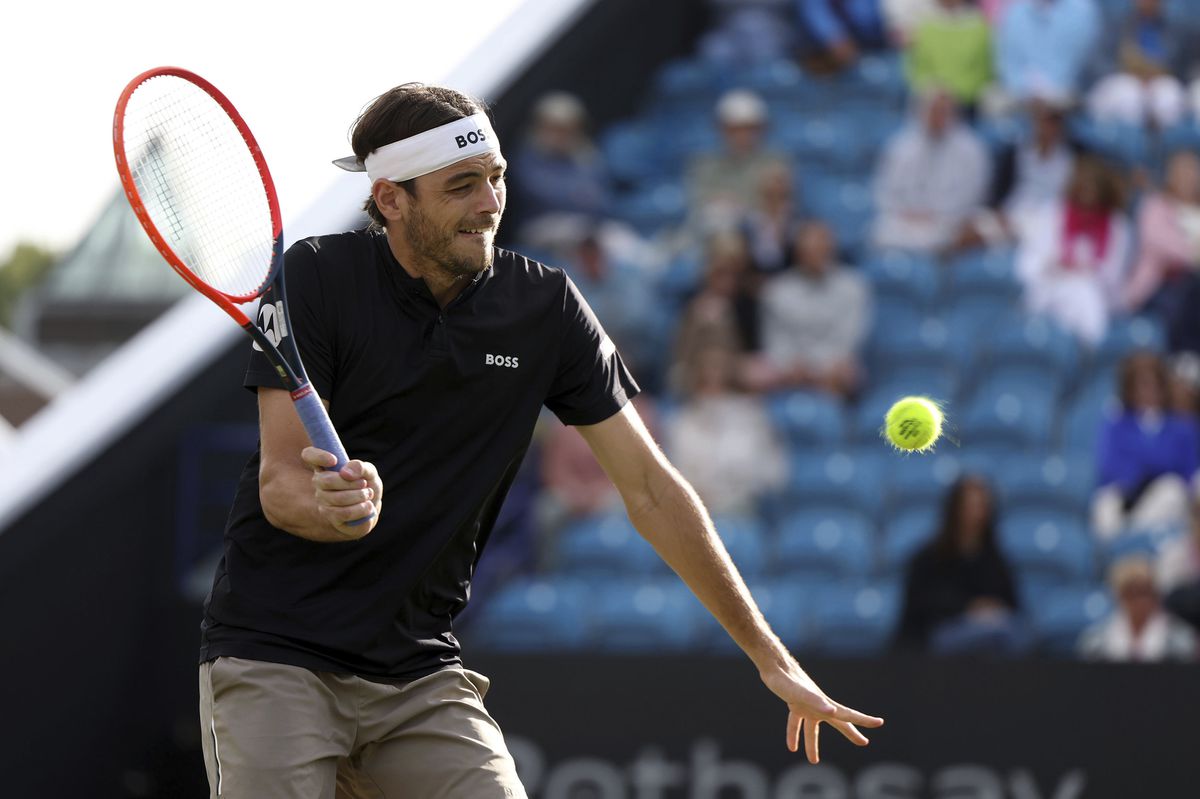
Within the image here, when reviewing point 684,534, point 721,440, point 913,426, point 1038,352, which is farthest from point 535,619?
point 684,534

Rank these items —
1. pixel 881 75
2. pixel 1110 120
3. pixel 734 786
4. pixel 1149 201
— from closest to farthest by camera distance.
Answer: pixel 734 786, pixel 1149 201, pixel 1110 120, pixel 881 75

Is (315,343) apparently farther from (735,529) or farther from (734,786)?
(735,529)

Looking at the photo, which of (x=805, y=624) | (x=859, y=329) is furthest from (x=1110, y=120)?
(x=805, y=624)

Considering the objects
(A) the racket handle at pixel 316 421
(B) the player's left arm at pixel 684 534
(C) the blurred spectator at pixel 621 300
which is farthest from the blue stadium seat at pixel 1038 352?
(A) the racket handle at pixel 316 421

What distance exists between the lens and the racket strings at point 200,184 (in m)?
3.94

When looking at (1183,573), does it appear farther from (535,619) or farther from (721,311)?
(535,619)

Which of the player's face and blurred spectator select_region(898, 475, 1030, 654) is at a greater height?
the player's face

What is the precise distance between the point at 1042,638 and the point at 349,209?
12.6 ft

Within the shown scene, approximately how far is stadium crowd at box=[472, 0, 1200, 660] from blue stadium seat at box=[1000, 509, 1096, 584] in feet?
0.05

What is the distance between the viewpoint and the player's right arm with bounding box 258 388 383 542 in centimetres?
338

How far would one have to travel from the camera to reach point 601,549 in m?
8.75

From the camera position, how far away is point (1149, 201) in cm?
958

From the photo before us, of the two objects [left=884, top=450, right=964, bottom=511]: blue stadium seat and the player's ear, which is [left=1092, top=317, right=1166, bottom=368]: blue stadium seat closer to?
[left=884, top=450, right=964, bottom=511]: blue stadium seat

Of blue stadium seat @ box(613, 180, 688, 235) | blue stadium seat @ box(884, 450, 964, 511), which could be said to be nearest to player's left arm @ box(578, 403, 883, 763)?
blue stadium seat @ box(884, 450, 964, 511)
